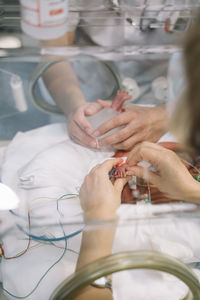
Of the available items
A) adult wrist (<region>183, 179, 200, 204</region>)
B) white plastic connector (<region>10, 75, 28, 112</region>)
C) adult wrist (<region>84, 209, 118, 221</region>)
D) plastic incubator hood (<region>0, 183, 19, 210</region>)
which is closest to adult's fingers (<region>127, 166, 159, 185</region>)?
adult wrist (<region>183, 179, 200, 204</region>)

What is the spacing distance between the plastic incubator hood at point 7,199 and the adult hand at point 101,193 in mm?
176

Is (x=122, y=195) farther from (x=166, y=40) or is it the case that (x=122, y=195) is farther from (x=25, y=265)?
(x=166, y=40)

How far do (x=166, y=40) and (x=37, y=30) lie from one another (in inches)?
14.9

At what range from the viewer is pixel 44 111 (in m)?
1.15

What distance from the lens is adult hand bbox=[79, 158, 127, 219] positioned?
739 mm

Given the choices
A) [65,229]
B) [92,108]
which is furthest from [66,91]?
[65,229]

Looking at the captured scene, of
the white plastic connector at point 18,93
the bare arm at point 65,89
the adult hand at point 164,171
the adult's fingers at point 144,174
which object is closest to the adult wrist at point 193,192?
the adult hand at point 164,171

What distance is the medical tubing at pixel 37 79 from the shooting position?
3.34 ft

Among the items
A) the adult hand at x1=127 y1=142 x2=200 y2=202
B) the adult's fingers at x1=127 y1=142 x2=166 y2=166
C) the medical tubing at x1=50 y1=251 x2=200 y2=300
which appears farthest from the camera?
the adult's fingers at x1=127 y1=142 x2=166 y2=166

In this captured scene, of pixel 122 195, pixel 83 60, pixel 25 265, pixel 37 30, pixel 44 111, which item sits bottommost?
pixel 25 265

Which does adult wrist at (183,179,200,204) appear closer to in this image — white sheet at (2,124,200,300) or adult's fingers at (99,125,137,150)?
white sheet at (2,124,200,300)

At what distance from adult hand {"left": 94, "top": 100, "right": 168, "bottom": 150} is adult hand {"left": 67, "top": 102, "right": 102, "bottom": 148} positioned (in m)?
0.03

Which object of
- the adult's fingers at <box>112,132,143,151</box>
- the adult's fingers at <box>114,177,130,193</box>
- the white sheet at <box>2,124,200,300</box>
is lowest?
the white sheet at <box>2,124,200,300</box>

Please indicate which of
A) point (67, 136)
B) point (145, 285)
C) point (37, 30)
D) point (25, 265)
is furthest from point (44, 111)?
point (145, 285)
